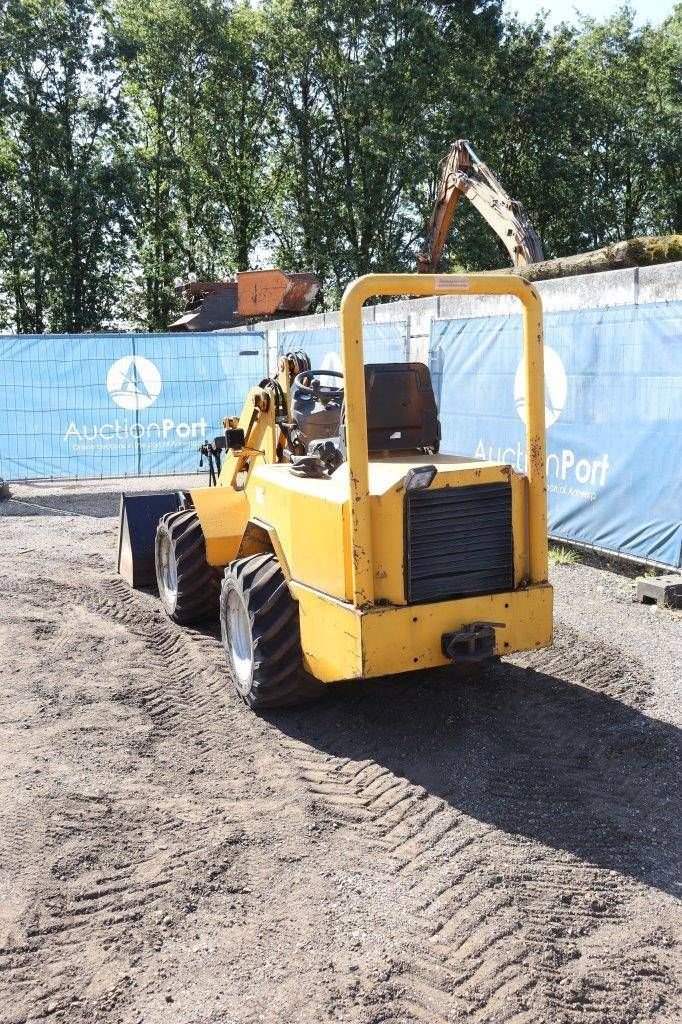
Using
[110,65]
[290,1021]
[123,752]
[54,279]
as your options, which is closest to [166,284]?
[54,279]

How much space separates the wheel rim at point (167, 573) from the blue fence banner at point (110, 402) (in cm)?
696

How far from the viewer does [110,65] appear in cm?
3198

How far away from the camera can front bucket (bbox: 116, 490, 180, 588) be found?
28.3 ft

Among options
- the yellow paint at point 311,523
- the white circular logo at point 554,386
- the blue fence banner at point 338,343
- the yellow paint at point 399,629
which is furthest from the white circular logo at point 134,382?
the yellow paint at point 399,629

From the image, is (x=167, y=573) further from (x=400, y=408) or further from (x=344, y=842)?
(x=344, y=842)

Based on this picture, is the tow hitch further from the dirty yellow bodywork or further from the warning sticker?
the warning sticker

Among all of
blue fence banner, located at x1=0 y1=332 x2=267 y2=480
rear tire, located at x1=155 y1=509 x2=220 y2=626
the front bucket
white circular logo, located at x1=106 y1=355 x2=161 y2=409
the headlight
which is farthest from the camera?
white circular logo, located at x1=106 y1=355 x2=161 y2=409

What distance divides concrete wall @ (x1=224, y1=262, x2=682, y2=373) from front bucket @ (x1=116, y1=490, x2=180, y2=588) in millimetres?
3733

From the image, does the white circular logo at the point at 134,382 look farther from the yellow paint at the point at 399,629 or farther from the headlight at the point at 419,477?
the headlight at the point at 419,477

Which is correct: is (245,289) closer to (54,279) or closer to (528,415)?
(54,279)

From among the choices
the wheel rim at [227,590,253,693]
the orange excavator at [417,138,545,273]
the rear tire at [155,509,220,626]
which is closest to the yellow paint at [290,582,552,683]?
the wheel rim at [227,590,253,693]

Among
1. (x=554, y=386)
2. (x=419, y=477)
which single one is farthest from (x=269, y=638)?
(x=554, y=386)

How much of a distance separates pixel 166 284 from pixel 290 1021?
109 feet

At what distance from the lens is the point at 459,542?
191 inches
